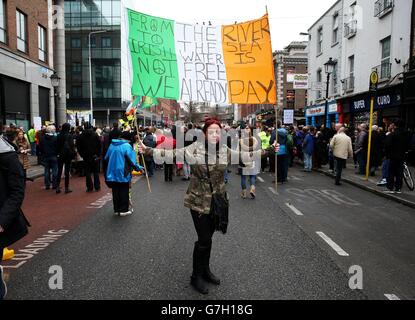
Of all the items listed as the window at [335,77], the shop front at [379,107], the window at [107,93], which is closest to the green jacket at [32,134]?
the shop front at [379,107]

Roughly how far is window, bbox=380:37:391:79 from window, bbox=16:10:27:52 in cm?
1975

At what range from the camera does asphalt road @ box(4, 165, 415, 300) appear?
13.4ft

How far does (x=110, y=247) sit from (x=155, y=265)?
43.0 inches

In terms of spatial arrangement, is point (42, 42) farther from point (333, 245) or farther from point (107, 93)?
point (107, 93)

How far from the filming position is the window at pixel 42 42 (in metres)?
25.2

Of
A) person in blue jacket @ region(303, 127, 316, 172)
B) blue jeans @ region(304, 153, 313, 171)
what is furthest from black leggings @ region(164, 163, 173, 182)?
blue jeans @ region(304, 153, 313, 171)

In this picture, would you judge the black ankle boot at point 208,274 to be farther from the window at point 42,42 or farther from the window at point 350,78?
the window at point 42,42

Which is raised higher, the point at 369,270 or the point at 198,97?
the point at 198,97

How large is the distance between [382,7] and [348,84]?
208 inches

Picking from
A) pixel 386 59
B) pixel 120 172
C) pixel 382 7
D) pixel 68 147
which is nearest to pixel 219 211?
pixel 120 172

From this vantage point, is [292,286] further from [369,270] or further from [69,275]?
[69,275]

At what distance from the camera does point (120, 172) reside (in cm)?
779
